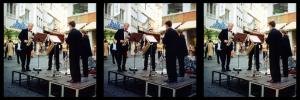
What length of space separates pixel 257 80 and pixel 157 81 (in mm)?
1499

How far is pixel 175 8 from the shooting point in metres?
6.85

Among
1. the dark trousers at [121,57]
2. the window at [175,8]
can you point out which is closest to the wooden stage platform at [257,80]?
the window at [175,8]

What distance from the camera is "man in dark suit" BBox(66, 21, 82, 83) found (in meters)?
6.80

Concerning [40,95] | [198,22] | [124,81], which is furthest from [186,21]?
[40,95]

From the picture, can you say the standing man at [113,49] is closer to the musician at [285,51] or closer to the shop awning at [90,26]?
the shop awning at [90,26]

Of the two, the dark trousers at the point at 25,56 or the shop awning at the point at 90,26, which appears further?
the dark trousers at the point at 25,56

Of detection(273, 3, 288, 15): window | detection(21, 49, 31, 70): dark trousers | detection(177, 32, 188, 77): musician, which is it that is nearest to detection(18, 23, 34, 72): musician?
detection(21, 49, 31, 70): dark trousers

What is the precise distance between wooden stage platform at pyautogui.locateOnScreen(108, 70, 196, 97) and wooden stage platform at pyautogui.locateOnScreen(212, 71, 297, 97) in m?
0.39

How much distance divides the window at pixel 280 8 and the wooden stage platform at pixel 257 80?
3.18 ft

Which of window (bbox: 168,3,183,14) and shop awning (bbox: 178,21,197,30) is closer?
shop awning (bbox: 178,21,197,30)

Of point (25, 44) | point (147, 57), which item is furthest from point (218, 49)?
point (25, 44)

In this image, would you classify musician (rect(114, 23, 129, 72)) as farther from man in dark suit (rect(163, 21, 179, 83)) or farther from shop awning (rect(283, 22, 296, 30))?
shop awning (rect(283, 22, 296, 30))

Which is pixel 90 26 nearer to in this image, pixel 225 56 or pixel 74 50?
pixel 74 50

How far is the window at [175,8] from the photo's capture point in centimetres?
686
